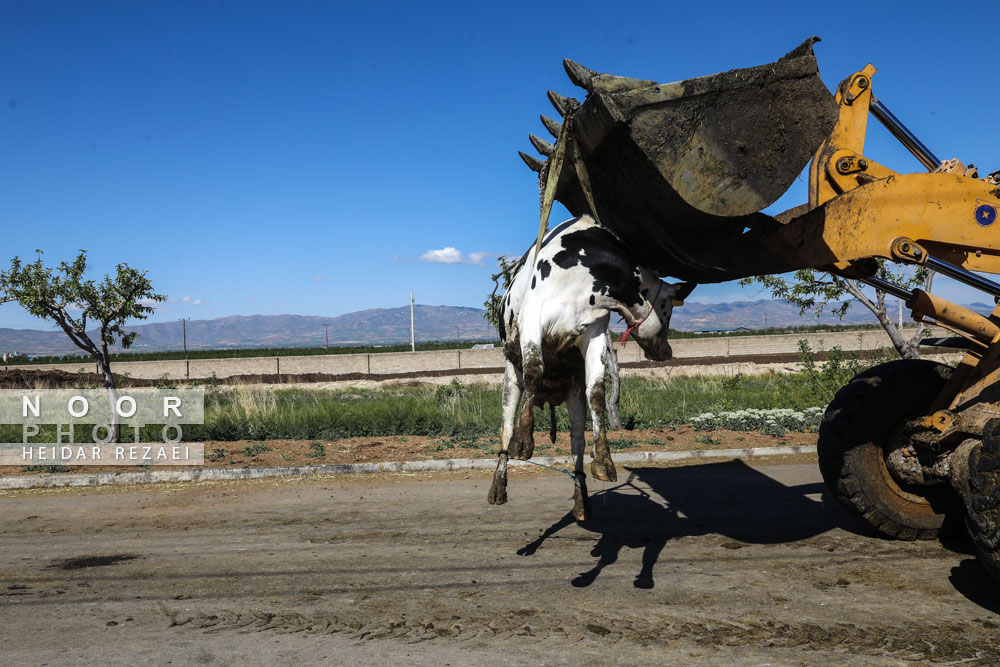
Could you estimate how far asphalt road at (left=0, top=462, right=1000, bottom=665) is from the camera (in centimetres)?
466

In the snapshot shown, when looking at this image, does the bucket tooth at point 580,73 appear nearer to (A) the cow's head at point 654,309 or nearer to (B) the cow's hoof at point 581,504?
(A) the cow's head at point 654,309

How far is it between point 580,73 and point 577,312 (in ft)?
6.30

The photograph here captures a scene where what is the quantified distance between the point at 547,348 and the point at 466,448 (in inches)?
345

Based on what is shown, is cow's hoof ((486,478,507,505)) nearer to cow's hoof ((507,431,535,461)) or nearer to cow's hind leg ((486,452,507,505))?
cow's hind leg ((486,452,507,505))

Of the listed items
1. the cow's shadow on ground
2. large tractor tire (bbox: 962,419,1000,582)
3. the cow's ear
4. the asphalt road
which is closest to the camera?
the asphalt road

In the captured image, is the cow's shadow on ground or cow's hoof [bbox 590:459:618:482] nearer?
cow's hoof [bbox 590:459:618:482]

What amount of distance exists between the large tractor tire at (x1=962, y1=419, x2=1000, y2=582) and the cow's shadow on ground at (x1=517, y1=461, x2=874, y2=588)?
7.67 feet

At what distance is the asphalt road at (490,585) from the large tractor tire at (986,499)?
528 mm

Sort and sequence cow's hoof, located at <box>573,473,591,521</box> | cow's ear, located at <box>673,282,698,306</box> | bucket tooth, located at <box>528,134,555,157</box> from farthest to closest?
1. bucket tooth, located at <box>528,134,555,157</box>
2. cow's ear, located at <box>673,282,698,306</box>
3. cow's hoof, located at <box>573,473,591,521</box>

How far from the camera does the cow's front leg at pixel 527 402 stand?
543 cm

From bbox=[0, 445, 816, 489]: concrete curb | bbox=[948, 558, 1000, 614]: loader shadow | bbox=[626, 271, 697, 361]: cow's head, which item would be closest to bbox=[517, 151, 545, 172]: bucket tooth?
bbox=[626, 271, 697, 361]: cow's head

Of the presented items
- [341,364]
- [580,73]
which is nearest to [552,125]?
[580,73]

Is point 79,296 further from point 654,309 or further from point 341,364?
point 341,364

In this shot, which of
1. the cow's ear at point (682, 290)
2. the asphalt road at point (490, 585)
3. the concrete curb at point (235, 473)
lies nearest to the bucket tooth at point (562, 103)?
the cow's ear at point (682, 290)
